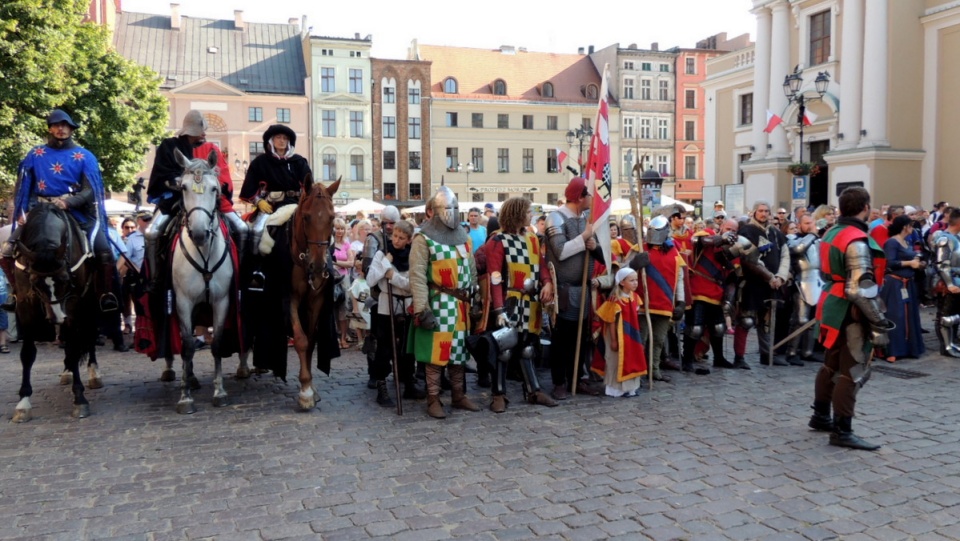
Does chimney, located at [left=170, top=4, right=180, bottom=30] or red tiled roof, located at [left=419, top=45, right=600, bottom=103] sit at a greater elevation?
chimney, located at [left=170, top=4, right=180, bottom=30]

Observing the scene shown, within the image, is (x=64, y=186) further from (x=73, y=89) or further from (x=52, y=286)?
(x=73, y=89)

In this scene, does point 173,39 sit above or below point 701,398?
above

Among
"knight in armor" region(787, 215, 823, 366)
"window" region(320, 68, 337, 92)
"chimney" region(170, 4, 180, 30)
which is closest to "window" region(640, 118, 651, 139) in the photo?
"window" region(320, 68, 337, 92)

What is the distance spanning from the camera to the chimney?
5416cm

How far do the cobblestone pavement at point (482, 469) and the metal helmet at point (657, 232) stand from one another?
1.69 meters

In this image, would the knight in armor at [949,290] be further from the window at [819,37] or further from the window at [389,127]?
the window at [389,127]

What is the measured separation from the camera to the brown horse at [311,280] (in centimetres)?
686

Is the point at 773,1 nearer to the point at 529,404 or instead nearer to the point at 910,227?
the point at 910,227

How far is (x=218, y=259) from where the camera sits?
7156 mm

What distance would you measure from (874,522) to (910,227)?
740cm

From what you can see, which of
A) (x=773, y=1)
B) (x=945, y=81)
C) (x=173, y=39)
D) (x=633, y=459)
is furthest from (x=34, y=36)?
(x=173, y=39)

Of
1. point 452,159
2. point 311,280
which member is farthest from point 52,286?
point 452,159

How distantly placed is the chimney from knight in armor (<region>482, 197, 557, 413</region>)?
5478 cm

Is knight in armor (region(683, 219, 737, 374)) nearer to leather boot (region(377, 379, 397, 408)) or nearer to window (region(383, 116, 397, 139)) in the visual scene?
leather boot (region(377, 379, 397, 408))
